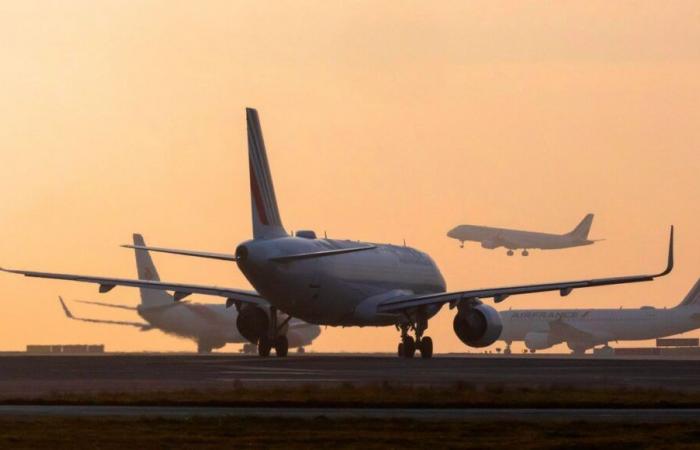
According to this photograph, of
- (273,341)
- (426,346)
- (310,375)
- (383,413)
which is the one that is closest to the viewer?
(383,413)

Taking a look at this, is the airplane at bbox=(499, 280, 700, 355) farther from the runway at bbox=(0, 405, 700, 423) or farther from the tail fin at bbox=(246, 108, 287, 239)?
the runway at bbox=(0, 405, 700, 423)

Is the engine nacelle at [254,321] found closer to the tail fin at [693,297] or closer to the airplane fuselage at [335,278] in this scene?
the airplane fuselage at [335,278]

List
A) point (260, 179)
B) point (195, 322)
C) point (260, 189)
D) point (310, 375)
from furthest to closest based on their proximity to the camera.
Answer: point (195, 322) < point (260, 179) < point (260, 189) < point (310, 375)

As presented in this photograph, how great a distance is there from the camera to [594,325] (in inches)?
5709

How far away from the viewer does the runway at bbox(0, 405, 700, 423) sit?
34062 mm

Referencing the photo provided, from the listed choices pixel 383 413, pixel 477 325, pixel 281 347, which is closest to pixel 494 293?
pixel 477 325

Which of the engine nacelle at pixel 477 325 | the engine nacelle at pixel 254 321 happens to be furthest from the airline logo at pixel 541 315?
the engine nacelle at pixel 254 321

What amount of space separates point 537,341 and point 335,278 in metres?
72.4

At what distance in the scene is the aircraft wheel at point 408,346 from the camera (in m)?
80.1

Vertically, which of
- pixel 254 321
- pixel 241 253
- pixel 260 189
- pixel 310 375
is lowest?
pixel 310 375

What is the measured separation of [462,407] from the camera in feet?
126

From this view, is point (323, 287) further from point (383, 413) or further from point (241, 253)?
point (383, 413)

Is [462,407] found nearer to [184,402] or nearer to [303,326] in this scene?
[184,402]

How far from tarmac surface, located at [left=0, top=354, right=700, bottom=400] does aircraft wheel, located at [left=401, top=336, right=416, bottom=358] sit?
8494 millimetres
